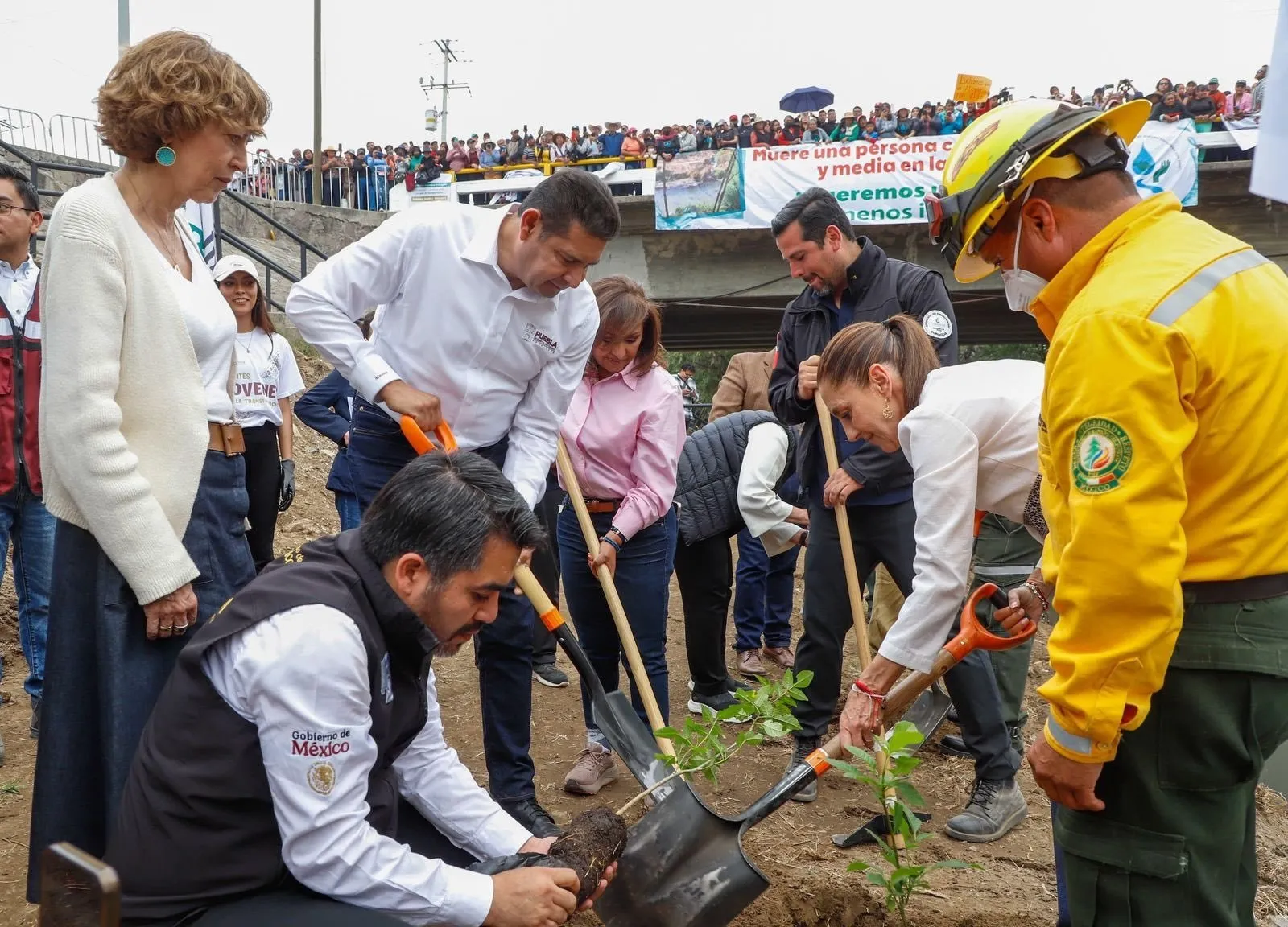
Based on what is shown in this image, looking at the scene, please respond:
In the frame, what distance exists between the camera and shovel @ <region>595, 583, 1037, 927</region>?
Result: 270 centimetres

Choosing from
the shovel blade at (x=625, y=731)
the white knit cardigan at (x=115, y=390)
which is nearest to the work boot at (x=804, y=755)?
the shovel blade at (x=625, y=731)

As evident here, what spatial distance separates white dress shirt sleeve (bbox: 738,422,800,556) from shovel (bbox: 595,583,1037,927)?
7.03 ft

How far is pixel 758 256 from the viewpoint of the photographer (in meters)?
16.5

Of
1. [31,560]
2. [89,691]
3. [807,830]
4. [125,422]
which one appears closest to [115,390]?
[125,422]

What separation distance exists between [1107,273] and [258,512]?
15.8 ft

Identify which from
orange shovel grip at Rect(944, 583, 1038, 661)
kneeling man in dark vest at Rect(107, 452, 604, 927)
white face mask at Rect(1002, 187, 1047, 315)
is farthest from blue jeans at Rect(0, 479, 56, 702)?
white face mask at Rect(1002, 187, 1047, 315)

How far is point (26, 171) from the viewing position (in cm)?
1199

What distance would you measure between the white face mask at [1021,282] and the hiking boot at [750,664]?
3.91 metres

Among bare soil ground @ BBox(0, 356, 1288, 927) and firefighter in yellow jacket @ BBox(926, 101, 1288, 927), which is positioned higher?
firefighter in yellow jacket @ BBox(926, 101, 1288, 927)

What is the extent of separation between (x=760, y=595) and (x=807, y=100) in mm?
14034

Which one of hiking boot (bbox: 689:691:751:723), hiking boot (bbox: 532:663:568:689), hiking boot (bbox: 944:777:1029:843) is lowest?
hiking boot (bbox: 532:663:568:689)

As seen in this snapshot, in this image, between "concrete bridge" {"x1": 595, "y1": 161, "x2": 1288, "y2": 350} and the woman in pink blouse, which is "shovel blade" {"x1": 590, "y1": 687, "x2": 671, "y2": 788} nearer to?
the woman in pink blouse

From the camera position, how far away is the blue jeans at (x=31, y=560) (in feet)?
13.8

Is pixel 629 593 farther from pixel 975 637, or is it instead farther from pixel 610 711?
pixel 975 637
